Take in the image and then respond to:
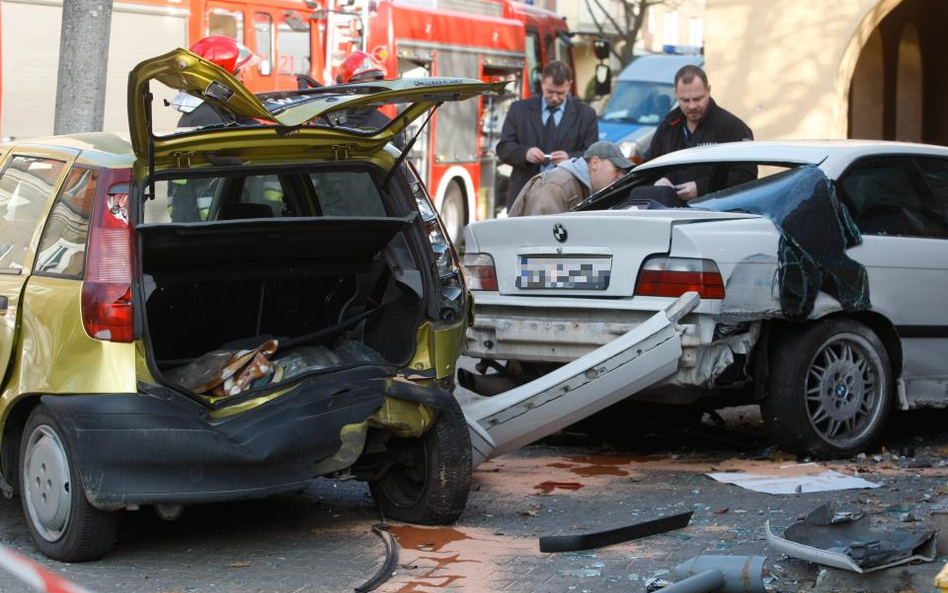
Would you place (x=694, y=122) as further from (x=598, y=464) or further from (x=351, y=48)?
(x=351, y=48)

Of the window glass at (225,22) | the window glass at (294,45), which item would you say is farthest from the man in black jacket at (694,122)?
the window glass at (294,45)

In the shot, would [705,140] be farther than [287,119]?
Yes

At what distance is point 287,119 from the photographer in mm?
5453

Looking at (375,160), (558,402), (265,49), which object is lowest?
(558,402)

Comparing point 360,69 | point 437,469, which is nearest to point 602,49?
point 360,69

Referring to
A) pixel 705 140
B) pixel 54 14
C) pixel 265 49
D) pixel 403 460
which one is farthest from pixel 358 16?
pixel 403 460

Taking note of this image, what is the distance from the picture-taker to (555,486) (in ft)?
23.2

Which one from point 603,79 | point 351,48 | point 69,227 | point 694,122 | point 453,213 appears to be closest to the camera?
point 69,227

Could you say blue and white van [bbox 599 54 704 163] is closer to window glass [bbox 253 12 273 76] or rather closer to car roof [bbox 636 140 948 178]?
window glass [bbox 253 12 273 76]

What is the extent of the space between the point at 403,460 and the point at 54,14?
985cm

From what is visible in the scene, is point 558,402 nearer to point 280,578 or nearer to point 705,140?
point 280,578

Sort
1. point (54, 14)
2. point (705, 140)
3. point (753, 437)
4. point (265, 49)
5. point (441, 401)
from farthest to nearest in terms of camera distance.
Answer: point (265, 49)
point (54, 14)
point (705, 140)
point (753, 437)
point (441, 401)

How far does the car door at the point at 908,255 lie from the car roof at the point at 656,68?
16.7m

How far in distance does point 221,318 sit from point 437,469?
124 cm
